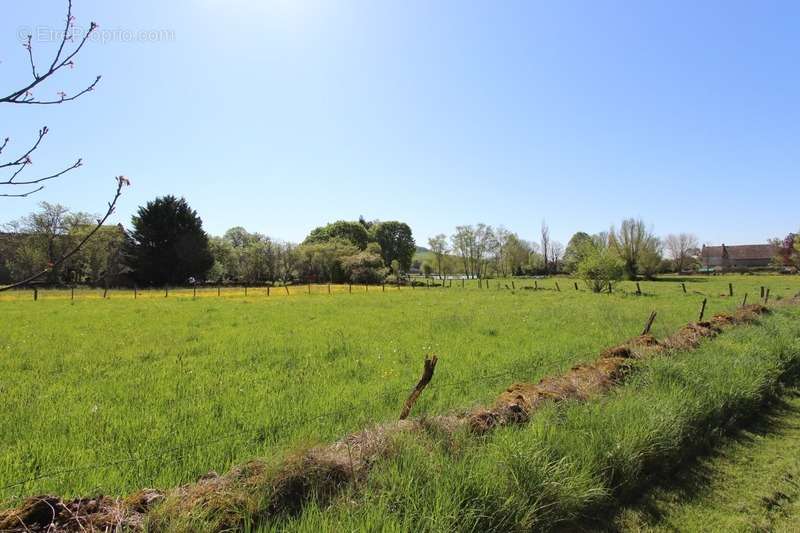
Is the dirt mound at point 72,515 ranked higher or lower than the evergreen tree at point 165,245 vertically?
lower

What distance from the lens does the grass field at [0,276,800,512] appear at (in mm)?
4926

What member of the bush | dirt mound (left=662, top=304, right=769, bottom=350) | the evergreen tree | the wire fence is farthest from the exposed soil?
the evergreen tree

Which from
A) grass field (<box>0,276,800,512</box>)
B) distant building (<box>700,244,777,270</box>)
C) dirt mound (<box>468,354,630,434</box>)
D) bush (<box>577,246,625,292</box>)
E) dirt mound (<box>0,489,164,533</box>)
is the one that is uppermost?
distant building (<box>700,244,777,270</box>)

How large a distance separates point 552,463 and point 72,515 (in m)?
4.01

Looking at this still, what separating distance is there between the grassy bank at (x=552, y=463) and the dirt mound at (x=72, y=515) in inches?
38.7

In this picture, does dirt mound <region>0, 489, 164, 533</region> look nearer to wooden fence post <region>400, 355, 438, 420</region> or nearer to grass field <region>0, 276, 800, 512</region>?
grass field <region>0, 276, 800, 512</region>

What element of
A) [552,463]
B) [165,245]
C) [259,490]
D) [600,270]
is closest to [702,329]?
[552,463]

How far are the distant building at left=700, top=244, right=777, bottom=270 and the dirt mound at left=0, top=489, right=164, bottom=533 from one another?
5295 inches

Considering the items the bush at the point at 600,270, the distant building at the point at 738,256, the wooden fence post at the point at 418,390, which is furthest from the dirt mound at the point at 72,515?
the distant building at the point at 738,256

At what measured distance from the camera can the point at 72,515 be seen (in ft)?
9.27

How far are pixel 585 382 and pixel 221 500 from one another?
5.44 metres

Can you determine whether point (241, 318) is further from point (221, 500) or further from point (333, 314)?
point (221, 500)

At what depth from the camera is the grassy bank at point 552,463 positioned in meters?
3.32

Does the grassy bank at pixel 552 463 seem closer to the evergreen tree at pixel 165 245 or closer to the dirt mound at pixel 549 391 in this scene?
the dirt mound at pixel 549 391
